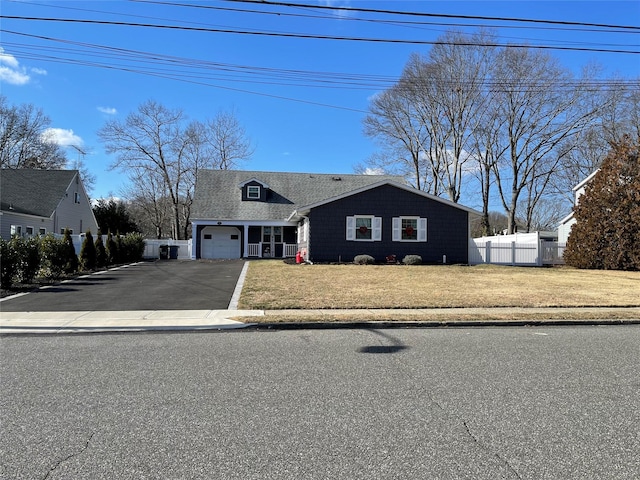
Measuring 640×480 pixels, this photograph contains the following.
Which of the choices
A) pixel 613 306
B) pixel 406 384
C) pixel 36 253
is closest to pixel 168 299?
pixel 36 253

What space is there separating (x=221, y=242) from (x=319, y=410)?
2802cm

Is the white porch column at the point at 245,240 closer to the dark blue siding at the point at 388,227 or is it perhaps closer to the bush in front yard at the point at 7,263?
the dark blue siding at the point at 388,227

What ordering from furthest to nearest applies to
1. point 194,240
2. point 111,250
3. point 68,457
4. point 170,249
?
point 170,249, point 194,240, point 111,250, point 68,457

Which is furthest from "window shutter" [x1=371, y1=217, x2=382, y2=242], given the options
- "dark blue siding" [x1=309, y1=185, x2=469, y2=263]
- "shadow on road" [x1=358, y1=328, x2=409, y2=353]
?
"shadow on road" [x1=358, y1=328, x2=409, y2=353]

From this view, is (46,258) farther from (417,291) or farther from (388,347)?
(388,347)

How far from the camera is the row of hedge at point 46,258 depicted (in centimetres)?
1346

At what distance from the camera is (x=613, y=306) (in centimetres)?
1135

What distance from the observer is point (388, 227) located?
24797mm

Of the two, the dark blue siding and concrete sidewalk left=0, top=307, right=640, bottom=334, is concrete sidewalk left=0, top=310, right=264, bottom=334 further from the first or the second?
the dark blue siding

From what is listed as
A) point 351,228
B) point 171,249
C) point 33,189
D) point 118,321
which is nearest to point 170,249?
point 171,249

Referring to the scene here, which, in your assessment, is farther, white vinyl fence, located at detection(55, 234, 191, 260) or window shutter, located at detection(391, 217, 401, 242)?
white vinyl fence, located at detection(55, 234, 191, 260)

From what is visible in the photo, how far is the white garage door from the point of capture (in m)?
31.2

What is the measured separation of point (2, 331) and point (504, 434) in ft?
28.6

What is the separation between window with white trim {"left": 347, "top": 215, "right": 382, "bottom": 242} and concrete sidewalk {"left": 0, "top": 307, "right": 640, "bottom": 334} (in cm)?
1405
